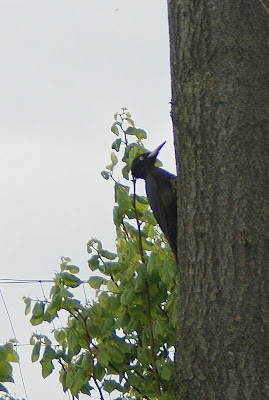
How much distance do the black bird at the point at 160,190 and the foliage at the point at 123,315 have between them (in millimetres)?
492

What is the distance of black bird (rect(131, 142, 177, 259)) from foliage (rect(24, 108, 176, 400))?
492 millimetres

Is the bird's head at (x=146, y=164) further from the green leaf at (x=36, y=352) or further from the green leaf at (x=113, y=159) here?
the green leaf at (x=36, y=352)

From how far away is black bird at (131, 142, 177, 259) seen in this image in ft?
14.8

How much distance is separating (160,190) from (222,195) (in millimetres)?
1920

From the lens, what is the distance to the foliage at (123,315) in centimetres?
361

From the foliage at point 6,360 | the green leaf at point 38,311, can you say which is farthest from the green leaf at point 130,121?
the foliage at point 6,360

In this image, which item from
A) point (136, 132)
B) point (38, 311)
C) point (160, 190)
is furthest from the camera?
point (160, 190)

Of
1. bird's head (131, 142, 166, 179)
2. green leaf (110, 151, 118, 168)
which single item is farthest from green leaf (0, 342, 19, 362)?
bird's head (131, 142, 166, 179)

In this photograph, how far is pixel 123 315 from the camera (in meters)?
3.69

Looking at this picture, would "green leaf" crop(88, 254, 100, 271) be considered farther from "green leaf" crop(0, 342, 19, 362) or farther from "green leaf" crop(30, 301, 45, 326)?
"green leaf" crop(0, 342, 19, 362)

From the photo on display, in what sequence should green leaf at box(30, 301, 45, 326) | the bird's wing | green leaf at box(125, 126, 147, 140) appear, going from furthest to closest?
1. the bird's wing
2. green leaf at box(125, 126, 147, 140)
3. green leaf at box(30, 301, 45, 326)

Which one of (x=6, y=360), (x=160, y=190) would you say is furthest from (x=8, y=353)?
(x=160, y=190)

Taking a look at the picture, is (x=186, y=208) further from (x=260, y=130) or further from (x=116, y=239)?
(x=116, y=239)

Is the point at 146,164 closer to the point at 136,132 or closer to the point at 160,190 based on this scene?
the point at 160,190
